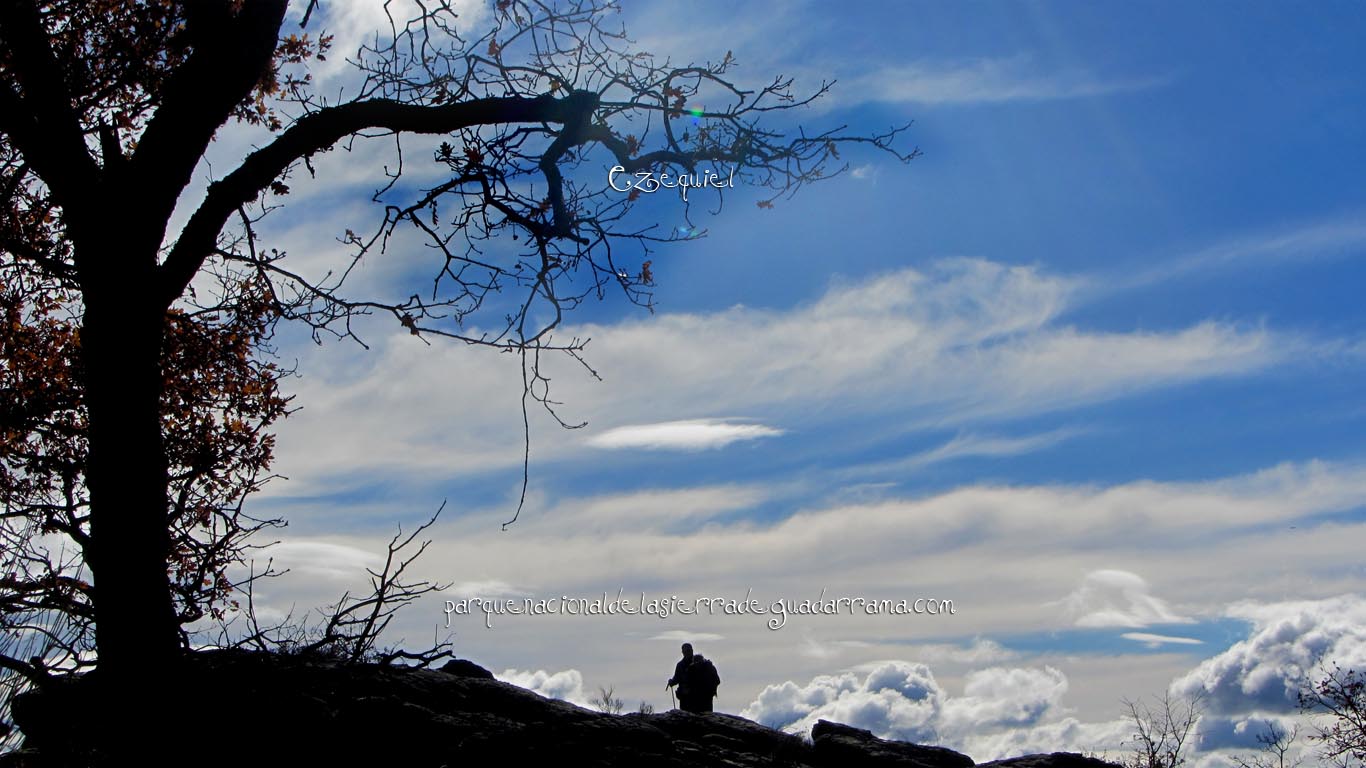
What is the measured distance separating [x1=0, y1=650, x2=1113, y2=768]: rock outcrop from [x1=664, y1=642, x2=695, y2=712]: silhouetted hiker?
8.38 m

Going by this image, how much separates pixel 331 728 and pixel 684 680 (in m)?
10.1

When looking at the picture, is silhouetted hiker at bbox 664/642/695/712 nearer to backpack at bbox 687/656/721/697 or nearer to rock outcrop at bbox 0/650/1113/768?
backpack at bbox 687/656/721/697

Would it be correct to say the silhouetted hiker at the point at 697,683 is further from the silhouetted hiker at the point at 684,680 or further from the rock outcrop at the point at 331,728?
the rock outcrop at the point at 331,728

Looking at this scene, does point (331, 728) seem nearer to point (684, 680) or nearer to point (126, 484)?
point (126, 484)

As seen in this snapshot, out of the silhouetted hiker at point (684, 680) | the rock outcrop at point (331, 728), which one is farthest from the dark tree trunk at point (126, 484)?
the silhouetted hiker at point (684, 680)

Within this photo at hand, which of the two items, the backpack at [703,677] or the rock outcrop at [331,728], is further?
the backpack at [703,677]

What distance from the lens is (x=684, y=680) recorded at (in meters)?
16.2

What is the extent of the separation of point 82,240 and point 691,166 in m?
4.79

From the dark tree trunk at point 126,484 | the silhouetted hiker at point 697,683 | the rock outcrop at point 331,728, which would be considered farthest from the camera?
the silhouetted hiker at point 697,683

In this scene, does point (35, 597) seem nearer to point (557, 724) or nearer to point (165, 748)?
point (165, 748)

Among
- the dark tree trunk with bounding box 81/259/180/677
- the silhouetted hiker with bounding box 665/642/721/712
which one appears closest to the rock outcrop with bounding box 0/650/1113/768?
the dark tree trunk with bounding box 81/259/180/677

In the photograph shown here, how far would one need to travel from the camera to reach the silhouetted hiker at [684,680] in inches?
633

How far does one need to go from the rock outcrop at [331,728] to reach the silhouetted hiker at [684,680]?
27.5 ft

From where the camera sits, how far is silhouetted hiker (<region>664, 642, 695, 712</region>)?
633 inches
